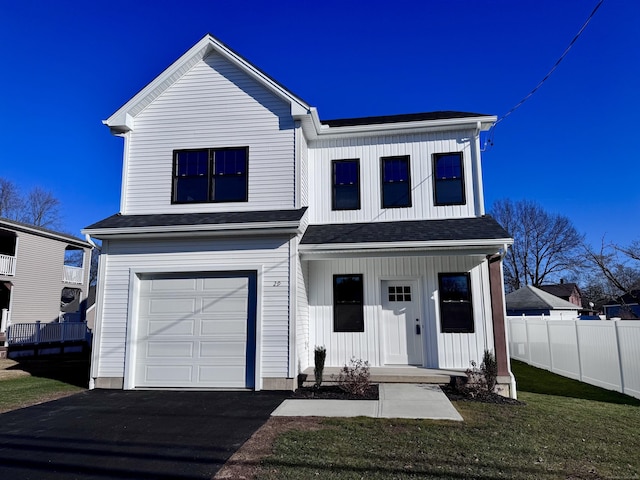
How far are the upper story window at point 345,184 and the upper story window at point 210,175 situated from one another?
8.45ft

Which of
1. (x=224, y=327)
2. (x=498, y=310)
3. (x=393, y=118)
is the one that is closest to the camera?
(x=224, y=327)

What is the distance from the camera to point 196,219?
9648 millimetres

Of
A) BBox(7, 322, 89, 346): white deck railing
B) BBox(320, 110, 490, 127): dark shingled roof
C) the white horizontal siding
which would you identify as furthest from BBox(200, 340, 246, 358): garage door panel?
BBox(7, 322, 89, 346): white deck railing

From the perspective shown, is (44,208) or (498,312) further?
(44,208)

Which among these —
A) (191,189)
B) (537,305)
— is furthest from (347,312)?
(537,305)

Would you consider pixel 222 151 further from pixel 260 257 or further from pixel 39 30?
pixel 39 30

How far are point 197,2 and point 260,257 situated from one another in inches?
282

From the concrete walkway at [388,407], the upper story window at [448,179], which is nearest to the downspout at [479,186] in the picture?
the upper story window at [448,179]

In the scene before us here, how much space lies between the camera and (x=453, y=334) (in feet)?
32.8

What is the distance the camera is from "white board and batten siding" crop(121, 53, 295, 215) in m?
10.0

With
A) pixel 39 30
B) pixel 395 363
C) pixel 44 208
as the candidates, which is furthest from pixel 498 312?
pixel 44 208

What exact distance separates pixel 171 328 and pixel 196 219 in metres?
2.57

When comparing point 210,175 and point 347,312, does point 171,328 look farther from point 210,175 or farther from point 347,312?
point 347,312

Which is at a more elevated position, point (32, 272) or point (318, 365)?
point (32, 272)
